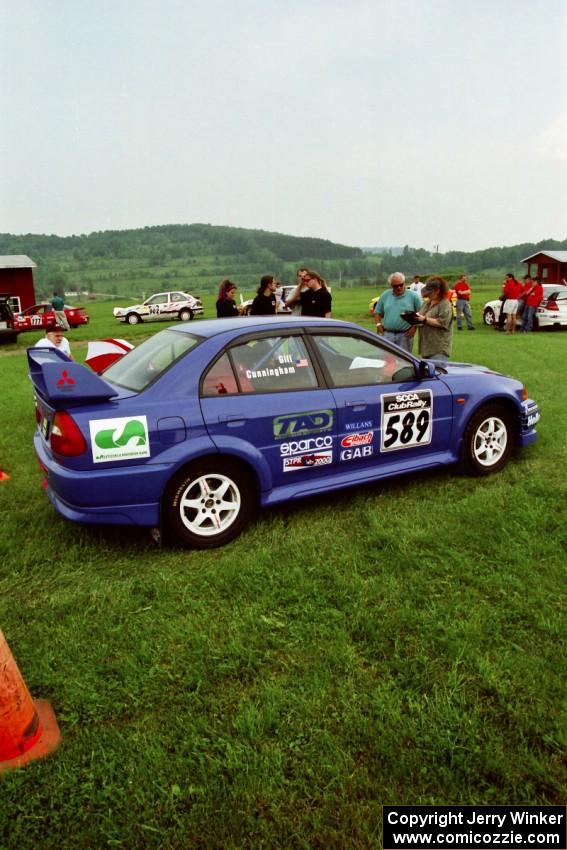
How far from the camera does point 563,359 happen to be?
464 inches

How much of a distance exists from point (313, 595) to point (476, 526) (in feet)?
4.72

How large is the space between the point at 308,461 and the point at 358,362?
911mm

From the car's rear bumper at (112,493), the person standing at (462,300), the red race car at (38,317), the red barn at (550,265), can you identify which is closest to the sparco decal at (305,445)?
the car's rear bumper at (112,493)

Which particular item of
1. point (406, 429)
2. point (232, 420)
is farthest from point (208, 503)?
point (406, 429)

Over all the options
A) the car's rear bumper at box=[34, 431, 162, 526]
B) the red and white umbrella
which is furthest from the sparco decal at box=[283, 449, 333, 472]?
the red and white umbrella

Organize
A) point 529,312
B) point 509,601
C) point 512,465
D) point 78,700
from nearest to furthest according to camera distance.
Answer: point 78,700 < point 509,601 < point 512,465 < point 529,312

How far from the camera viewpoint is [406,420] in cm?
461

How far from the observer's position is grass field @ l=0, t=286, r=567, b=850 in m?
2.05

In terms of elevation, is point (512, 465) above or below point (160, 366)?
below

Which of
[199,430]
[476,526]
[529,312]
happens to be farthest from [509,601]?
[529,312]

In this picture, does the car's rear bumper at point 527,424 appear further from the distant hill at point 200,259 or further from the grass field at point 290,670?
the distant hill at point 200,259

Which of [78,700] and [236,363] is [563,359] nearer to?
[236,363]

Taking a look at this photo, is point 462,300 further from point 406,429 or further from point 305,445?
point 305,445

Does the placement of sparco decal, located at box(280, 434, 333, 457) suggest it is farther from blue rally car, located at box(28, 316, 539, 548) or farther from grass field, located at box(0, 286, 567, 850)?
grass field, located at box(0, 286, 567, 850)
